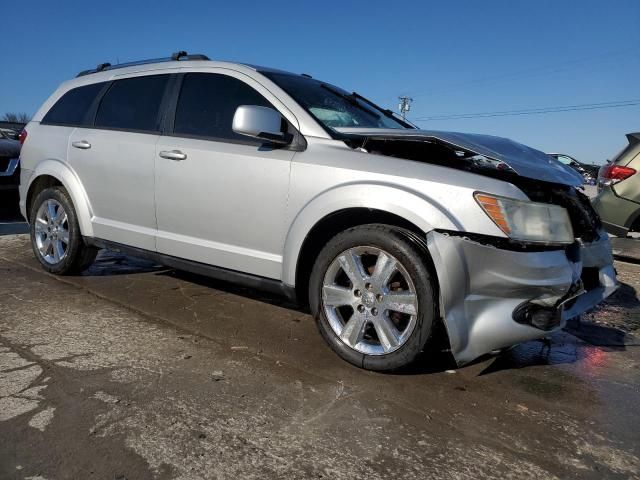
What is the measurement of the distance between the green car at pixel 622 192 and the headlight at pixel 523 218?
11.3ft

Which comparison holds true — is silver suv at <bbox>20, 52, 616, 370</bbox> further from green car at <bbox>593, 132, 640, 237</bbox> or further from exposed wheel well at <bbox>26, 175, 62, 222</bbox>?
green car at <bbox>593, 132, 640, 237</bbox>

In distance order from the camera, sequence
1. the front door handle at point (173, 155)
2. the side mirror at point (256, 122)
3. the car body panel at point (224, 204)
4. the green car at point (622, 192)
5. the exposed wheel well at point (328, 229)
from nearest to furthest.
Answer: the exposed wheel well at point (328, 229) → the side mirror at point (256, 122) → the car body panel at point (224, 204) → the front door handle at point (173, 155) → the green car at point (622, 192)

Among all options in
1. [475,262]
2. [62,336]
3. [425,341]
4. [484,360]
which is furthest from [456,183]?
[62,336]

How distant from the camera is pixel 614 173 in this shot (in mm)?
5719

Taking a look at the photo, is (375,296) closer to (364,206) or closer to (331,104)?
(364,206)

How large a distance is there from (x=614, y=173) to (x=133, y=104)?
191 inches

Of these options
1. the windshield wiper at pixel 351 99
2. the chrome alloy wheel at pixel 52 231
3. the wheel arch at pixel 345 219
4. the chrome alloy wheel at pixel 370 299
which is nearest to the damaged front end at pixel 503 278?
the wheel arch at pixel 345 219

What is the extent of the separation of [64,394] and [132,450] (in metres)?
0.67

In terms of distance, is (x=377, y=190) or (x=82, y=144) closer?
(x=377, y=190)

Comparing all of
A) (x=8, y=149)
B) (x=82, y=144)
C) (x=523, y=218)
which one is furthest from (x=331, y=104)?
(x=8, y=149)

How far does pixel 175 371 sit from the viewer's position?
116 inches

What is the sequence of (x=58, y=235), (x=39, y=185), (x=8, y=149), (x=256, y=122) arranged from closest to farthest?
(x=256, y=122) → (x=58, y=235) → (x=39, y=185) → (x=8, y=149)

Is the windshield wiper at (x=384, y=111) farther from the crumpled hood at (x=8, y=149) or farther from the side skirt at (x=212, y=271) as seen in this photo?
the crumpled hood at (x=8, y=149)

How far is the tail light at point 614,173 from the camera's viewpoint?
222 inches
